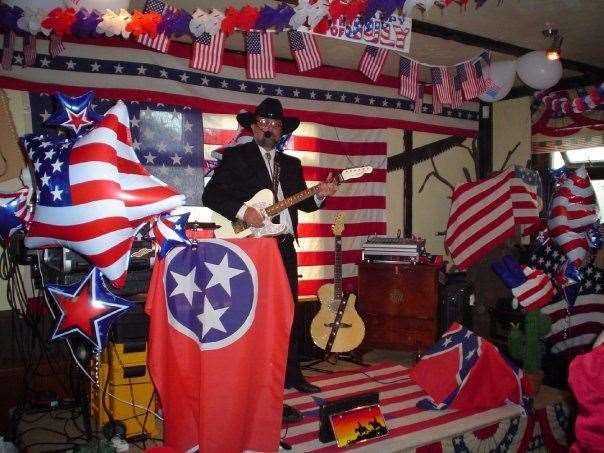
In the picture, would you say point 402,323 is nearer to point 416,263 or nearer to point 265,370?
point 416,263

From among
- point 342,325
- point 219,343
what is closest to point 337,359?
point 342,325

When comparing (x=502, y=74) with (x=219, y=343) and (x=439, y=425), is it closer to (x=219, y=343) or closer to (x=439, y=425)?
(x=439, y=425)

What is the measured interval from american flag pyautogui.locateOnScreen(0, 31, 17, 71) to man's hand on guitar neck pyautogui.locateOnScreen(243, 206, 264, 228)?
6.85 ft

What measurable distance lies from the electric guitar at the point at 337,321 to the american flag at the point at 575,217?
178cm

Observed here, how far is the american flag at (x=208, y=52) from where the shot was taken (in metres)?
3.23

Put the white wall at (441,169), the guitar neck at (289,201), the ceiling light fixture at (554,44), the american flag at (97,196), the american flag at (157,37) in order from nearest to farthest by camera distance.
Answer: the american flag at (97,196) → the american flag at (157,37) → the guitar neck at (289,201) → the ceiling light fixture at (554,44) → the white wall at (441,169)

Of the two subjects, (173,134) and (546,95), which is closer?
(173,134)

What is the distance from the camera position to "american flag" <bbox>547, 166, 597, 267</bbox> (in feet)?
12.0

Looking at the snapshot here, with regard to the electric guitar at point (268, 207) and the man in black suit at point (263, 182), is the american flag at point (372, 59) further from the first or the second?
the electric guitar at point (268, 207)

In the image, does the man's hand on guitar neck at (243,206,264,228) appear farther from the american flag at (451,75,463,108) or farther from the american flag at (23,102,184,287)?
the american flag at (451,75,463,108)

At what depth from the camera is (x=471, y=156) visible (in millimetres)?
5906

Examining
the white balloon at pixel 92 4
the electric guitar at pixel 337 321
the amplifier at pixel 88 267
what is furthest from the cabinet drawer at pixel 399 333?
the white balloon at pixel 92 4

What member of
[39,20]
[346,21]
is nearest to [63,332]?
[39,20]

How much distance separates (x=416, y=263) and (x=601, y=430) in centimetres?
302
